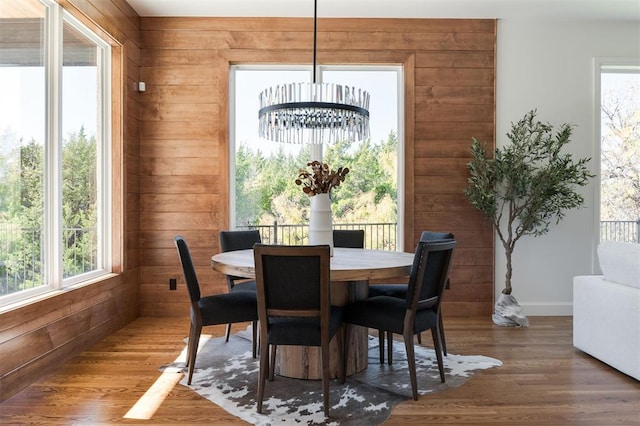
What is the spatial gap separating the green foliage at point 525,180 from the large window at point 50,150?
3.31m

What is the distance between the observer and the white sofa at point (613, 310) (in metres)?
2.77

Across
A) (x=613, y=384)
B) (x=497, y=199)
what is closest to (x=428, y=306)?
(x=613, y=384)

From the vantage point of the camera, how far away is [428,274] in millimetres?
2578

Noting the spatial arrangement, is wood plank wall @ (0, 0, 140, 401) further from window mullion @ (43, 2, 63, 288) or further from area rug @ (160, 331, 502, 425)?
area rug @ (160, 331, 502, 425)

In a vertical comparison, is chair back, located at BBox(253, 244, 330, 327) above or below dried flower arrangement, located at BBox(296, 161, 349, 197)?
below

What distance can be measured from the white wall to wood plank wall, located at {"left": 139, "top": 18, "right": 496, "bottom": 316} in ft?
0.69

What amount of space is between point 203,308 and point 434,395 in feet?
4.70

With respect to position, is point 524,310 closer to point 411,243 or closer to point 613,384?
point 411,243

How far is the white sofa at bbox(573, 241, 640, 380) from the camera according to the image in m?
2.77

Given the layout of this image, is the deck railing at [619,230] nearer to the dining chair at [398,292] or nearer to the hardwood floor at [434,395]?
the hardwood floor at [434,395]

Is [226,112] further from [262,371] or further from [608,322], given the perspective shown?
[608,322]

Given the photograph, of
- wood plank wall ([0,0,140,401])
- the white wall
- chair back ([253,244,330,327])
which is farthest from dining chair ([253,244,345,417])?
the white wall

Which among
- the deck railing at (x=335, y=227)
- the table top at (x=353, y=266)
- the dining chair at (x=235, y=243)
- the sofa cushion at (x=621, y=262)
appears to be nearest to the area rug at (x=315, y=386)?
the dining chair at (x=235, y=243)

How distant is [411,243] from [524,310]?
1.29m
